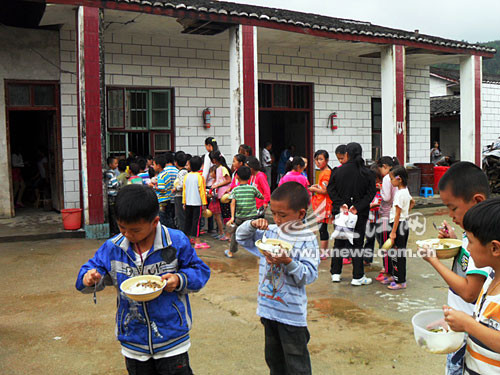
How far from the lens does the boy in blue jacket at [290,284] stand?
114 inches

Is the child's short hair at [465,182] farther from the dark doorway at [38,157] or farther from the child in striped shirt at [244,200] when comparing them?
the dark doorway at [38,157]

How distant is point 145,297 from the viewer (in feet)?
7.54

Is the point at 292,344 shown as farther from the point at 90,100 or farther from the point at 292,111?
the point at 292,111

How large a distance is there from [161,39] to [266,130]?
6.32m

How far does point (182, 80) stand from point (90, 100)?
3252 millimetres

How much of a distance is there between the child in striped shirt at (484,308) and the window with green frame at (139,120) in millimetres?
10064

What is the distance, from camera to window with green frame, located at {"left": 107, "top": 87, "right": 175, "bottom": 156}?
11203mm

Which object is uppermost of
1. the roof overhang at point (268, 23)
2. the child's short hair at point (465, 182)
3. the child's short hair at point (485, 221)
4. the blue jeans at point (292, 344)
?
the roof overhang at point (268, 23)

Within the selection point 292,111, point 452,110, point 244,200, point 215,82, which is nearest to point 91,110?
point 244,200

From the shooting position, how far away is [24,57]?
34.2 feet

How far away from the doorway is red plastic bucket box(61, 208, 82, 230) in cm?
552

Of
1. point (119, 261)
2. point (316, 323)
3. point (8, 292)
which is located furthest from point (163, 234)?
point (8, 292)

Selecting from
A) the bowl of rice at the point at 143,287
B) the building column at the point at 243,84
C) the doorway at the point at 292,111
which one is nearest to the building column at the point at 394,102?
the doorway at the point at 292,111

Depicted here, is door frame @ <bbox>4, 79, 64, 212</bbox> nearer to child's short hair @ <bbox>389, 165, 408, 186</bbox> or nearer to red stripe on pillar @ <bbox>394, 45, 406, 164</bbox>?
child's short hair @ <bbox>389, 165, 408, 186</bbox>
